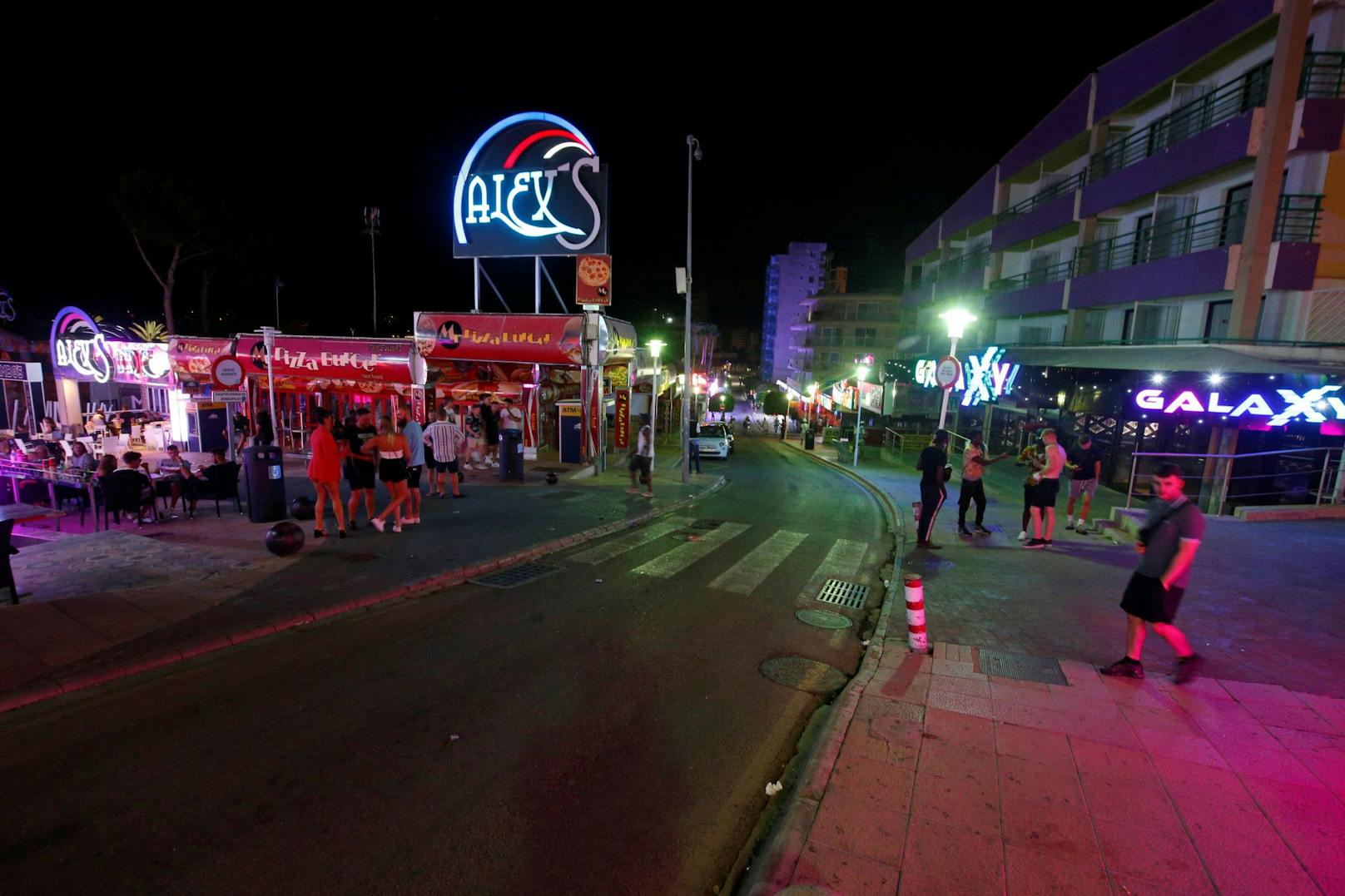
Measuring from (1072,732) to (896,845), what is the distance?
2206 mm

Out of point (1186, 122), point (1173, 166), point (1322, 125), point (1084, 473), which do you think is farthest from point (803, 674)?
point (1186, 122)

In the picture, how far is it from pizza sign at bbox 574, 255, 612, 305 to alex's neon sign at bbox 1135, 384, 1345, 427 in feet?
45.3

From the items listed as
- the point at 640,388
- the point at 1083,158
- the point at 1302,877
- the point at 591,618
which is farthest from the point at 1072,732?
the point at 1083,158

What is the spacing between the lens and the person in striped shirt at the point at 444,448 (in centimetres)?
1289

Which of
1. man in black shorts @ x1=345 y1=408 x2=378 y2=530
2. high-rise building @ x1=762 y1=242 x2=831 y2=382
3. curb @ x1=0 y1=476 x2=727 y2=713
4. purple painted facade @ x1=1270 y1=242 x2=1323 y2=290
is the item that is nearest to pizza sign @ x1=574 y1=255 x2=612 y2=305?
man in black shorts @ x1=345 y1=408 x2=378 y2=530

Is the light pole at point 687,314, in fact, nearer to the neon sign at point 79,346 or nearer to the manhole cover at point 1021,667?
the manhole cover at point 1021,667

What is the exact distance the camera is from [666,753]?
455 centimetres

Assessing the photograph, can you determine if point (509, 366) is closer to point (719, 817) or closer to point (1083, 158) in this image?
point (719, 817)

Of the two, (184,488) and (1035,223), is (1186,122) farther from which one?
(184,488)

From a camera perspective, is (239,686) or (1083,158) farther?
(1083,158)

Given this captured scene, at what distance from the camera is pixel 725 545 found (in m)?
10.7

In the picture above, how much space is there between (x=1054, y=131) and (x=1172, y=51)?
6469 millimetres

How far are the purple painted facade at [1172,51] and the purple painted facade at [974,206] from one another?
801 centimetres

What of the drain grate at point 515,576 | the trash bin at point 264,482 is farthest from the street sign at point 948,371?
the trash bin at point 264,482
